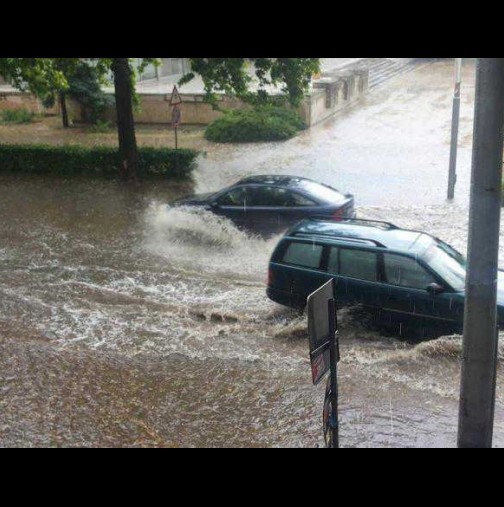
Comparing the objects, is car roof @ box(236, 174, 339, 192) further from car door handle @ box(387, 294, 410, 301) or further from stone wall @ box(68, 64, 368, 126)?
stone wall @ box(68, 64, 368, 126)

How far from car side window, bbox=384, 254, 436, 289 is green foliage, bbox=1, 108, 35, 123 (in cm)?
2399

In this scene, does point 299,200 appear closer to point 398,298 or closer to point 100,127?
point 398,298

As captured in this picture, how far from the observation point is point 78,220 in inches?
672

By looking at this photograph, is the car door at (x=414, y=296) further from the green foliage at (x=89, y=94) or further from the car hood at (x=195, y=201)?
the green foliage at (x=89, y=94)

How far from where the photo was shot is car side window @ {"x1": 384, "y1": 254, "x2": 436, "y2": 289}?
384 inches

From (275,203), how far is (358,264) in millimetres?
4911

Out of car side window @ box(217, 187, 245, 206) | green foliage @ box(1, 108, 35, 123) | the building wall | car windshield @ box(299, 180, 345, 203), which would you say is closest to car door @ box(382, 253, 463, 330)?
car windshield @ box(299, 180, 345, 203)

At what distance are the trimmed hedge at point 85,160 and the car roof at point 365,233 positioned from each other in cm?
996

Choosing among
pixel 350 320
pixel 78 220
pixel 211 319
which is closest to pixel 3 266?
pixel 78 220

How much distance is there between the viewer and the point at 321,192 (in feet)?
48.6

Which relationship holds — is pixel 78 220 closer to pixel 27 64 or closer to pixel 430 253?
pixel 27 64

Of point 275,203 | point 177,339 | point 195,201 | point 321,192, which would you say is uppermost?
point 321,192

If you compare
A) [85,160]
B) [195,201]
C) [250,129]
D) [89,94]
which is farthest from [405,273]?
[89,94]
